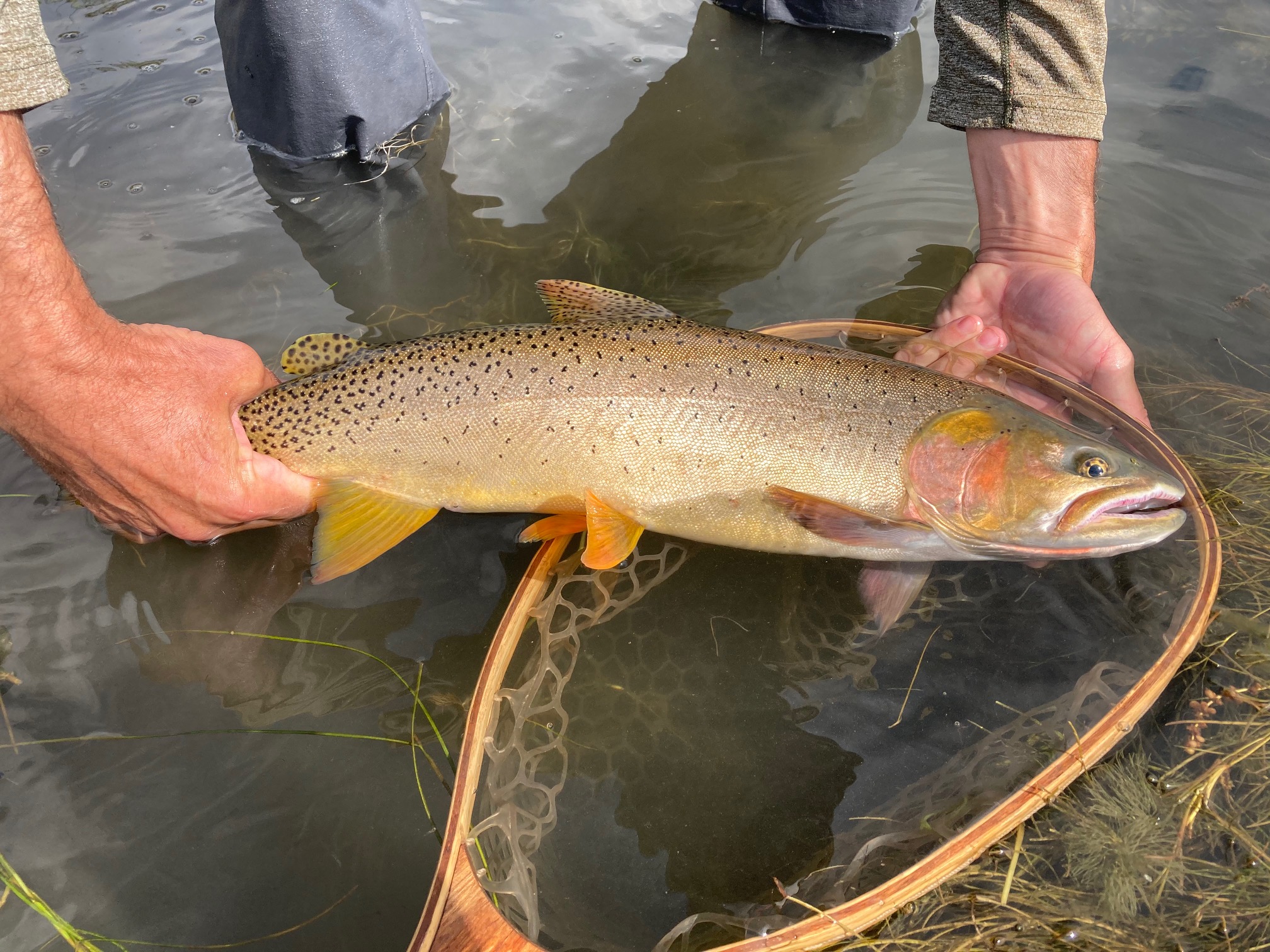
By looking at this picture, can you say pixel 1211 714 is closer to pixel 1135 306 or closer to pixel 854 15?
pixel 1135 306

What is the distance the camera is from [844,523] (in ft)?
7.86

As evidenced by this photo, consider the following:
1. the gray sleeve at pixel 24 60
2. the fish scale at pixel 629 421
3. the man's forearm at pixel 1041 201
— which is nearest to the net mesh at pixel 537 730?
the fish scale at pixel 629 421

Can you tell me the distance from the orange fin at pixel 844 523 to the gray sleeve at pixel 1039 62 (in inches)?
70.9

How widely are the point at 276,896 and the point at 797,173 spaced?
14.0ft

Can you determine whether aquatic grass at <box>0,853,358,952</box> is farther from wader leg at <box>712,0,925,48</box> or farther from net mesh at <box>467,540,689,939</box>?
wader leg at <box>712,0,925,48</box>

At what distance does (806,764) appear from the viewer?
226 cm

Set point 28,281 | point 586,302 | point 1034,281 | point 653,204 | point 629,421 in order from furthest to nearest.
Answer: point 653,204 < point 1034,281 < point 586,302 < point 629,421 < point 28,281

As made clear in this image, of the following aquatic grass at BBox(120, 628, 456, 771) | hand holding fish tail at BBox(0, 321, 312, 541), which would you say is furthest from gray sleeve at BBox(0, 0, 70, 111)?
aquatic grass at BBox(120, 628, 456, 771)

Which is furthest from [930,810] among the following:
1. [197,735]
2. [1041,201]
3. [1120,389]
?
[1041,201]

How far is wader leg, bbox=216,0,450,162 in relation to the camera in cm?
403

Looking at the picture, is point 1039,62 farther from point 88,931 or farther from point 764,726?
point 88,931

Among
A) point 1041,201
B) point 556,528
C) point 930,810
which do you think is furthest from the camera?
point 1041,201

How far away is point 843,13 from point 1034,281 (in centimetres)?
353

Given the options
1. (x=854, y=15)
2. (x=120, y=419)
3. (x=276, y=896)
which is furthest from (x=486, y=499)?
(x=854, y=15)
